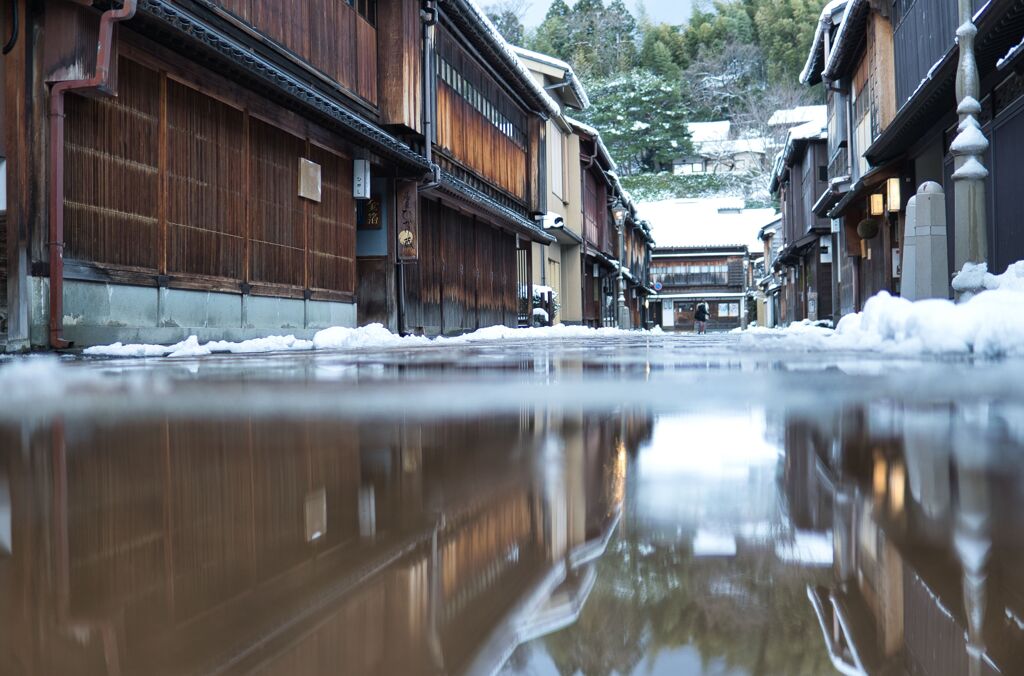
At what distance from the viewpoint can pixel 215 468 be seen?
2.03 m

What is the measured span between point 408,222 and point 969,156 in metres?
9.16

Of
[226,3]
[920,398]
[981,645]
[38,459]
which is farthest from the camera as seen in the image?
[226,3]

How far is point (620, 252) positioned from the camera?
43000 mm

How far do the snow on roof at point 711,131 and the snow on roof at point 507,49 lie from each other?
5426 centimetres

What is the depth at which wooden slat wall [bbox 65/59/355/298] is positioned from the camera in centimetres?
879

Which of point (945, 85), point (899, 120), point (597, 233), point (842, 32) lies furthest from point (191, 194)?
point (597, 233)

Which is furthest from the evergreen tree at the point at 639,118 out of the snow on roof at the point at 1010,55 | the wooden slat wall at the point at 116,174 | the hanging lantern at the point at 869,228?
the wooden slat wall at the point at 116,174

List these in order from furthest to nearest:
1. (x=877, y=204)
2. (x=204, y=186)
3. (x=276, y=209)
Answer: (x=877, y=204) < (x=276, y=209) < (x=204, y=186)

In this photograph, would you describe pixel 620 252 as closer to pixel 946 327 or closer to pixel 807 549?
pixel 946 327

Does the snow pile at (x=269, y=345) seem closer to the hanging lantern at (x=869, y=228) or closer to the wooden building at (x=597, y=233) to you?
the hanging lantern at (x=869, y=228)

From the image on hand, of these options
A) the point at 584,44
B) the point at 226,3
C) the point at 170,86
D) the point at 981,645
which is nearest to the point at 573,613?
the point at 981,645

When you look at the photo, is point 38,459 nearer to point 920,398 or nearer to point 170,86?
point 920,398

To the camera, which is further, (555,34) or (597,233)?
(555,34)

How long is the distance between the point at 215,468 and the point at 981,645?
164cm
